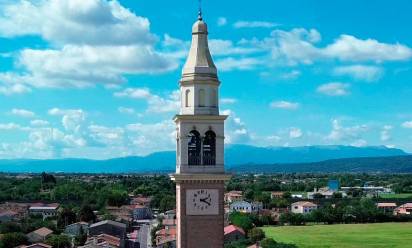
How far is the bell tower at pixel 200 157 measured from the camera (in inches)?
672

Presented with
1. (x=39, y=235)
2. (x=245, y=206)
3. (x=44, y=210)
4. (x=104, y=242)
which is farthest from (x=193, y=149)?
(x=245, y=206)

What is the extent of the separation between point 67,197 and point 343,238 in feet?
188

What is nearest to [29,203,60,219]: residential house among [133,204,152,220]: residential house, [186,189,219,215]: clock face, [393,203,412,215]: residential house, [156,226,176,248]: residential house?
[133,204,152,220]: residential house

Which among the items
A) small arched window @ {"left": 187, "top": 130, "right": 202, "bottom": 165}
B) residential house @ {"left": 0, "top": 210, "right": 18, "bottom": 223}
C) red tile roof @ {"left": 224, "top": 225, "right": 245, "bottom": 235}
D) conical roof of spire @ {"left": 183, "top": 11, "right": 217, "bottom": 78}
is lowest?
red tile roof @ {"left": 224, "top": 225, "right": 245, "bottom": 235}

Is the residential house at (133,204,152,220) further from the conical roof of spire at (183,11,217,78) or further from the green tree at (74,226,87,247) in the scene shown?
the conical roof of spire at (183,11,217,78)

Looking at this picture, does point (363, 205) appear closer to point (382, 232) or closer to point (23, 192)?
point (382, 232)

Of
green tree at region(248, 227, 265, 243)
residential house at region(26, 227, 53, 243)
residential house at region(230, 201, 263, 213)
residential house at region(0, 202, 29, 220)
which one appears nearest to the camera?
residential house at region(26, 227, 53, 243)

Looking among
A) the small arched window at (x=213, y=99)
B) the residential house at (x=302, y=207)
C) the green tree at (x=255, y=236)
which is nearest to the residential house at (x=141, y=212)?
the residential house at (x=302, y=207)

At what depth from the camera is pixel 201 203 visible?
17188 mm

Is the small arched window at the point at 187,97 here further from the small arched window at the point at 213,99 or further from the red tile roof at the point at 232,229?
the red tile roof at the point at 232,229

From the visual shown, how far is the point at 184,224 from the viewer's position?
17094 millimetres

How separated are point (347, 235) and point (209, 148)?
186ft

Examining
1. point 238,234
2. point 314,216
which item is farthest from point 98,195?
point 238,234

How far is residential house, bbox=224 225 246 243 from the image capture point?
62.4m
